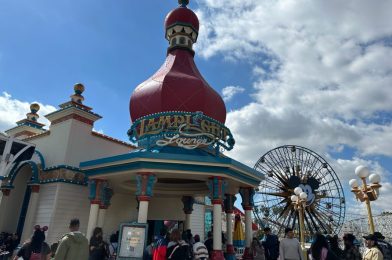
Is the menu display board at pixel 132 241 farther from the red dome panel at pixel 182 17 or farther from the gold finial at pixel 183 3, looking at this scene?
the gold finial at pixel 183 3

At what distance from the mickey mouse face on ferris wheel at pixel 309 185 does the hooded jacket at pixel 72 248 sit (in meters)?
22.6

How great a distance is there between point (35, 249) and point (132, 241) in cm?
282

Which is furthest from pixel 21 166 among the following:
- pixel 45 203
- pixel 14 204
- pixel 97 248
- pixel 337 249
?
pixel 337 249

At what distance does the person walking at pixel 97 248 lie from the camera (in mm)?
6443

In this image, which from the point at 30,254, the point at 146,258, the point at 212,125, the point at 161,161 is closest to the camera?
the point at 30,254

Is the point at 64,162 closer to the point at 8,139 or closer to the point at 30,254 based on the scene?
the point at 8,139

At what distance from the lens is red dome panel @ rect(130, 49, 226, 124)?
49.9 feet

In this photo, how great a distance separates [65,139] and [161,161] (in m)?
Answer: 5.83

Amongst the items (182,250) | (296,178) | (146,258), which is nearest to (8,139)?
(146,258)

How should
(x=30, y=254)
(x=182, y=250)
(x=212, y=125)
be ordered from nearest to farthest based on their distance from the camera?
(x=182, y=250) → (x=30, y=254) → (x=212, y=125)

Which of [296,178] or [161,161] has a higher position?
[296,178]

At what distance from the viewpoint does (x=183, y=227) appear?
1822 centimetres

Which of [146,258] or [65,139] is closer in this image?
[146,258]

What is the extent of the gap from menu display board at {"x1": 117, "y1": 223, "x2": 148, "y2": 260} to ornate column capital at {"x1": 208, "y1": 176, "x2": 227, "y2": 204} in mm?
2839
